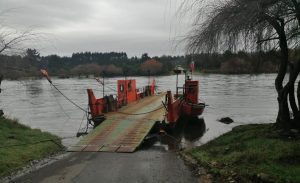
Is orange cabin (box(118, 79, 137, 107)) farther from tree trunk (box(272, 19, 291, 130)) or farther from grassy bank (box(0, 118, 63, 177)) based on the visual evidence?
tree trunk (box(272, 19, 291, 130))

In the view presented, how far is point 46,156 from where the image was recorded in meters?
12.5

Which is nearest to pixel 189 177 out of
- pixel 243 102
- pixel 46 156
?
pixel 46 156

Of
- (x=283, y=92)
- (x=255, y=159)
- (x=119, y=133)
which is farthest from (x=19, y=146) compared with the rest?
(x=283, y=92)

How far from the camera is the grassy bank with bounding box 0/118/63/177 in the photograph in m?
10.9

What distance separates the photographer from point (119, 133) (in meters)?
14.7

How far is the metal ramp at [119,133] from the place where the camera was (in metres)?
13.1

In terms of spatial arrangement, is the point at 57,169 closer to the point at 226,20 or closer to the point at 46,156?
the point at 46,156

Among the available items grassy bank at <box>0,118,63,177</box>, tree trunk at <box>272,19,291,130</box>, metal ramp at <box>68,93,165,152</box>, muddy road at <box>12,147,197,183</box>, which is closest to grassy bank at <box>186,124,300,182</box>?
tree trunk at <box>272,19,291,130</box>

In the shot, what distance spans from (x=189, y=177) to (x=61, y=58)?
16170 cm

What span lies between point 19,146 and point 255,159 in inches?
291

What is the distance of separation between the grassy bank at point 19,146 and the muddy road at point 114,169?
78cm

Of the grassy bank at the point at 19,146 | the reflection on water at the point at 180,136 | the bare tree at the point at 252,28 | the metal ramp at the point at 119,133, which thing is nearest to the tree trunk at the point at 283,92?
the bare tree at the point at 252,28

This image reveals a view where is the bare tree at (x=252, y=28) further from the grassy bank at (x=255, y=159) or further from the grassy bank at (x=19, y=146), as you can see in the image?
the grassy bank at (x=19, y=146)

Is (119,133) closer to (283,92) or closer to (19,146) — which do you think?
(19,146)
